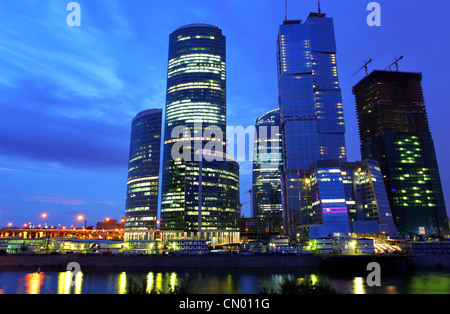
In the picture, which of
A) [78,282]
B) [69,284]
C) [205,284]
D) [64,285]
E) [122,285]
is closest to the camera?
[122,285]

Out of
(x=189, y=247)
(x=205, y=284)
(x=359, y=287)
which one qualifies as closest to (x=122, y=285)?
(x=205, y=284)

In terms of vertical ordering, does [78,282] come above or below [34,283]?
below

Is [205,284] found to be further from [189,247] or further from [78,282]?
[189,247]

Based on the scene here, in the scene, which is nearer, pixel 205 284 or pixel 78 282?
pixel 205 284

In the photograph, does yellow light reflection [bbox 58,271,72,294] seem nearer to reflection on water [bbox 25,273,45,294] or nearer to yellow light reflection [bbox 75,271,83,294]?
yellow light reflection [bbox 75,271,83,294]

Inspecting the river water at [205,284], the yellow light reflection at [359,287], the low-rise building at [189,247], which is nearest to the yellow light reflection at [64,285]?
the river water at [205,284]

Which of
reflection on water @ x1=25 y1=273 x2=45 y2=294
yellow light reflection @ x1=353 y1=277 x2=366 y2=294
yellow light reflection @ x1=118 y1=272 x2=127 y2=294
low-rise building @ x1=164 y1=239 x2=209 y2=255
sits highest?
low-rise building @ x1=164 y1=239 x2=209 y2=255

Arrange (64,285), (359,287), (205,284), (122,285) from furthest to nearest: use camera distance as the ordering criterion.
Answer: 1. (205,284)
2. (64,285)
3. (122,285)
4. (359,287)

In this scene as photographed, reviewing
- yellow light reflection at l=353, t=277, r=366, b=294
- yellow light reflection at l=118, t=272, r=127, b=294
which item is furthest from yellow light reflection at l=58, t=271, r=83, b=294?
yellow light reflection at l=353, t=277, r=366, b=294

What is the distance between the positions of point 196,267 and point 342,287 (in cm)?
6507

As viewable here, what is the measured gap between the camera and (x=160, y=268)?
122 m
